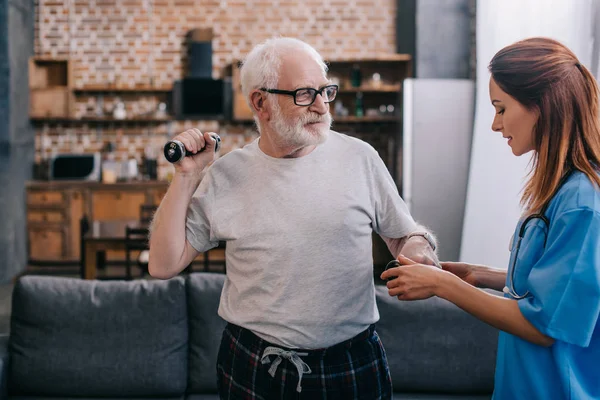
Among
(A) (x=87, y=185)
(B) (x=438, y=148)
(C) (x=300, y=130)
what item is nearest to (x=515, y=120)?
(C) (x=300, y=130)

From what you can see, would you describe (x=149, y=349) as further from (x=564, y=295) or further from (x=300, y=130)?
(x=564, y=295)

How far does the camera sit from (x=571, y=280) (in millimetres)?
1079

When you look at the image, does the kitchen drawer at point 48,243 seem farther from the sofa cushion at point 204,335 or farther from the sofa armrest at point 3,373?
the sofa cushion at point 204,335

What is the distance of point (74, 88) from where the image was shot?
7184mm

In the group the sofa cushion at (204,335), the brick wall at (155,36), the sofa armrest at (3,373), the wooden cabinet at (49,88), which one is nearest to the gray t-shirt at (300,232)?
the sofa cushion at (204,335)

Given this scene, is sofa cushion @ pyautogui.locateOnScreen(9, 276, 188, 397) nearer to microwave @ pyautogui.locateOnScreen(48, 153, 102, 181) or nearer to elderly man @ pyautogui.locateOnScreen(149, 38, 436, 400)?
elderly man @ pyautogui.locateOnScreen(149, 38, 436, 400)

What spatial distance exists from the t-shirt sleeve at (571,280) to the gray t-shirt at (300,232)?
0.46m

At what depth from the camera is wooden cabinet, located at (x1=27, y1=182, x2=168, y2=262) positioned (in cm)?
679

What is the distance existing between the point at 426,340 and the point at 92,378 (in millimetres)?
1243

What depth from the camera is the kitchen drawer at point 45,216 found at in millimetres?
6809

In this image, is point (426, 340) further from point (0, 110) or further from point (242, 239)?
point (0, 110)

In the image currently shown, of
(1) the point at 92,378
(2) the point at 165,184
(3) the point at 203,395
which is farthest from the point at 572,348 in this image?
(2) the point at 165,184

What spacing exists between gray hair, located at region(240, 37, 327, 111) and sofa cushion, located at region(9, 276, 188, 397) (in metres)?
1.11

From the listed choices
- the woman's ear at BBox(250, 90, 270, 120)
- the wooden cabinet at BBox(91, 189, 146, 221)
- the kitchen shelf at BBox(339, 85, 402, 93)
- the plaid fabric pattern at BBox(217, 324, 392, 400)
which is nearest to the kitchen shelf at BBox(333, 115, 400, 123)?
the kitchen shelf at BBox(339, 85, 402, 93)
